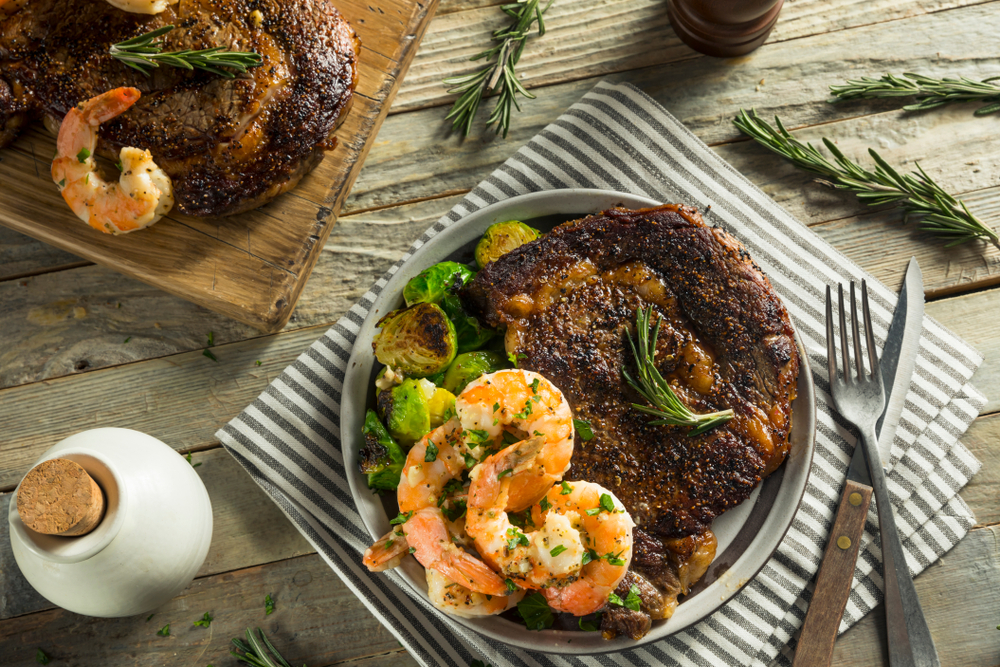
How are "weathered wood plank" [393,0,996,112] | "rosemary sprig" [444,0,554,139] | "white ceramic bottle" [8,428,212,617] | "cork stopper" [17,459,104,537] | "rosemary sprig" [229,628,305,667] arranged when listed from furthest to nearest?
1. "weathered wood plank" [393,0,996,112]
2. "rosemary sprig" [444,0,554,139]
3. "rosemary sprig" [229,628,305,667]
4. "white ceramic bottle" [8,428,212,617]
5. "cork stopper" [17,459,104,537]

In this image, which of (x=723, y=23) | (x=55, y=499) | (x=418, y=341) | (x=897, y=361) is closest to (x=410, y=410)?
(x=418, y=341)

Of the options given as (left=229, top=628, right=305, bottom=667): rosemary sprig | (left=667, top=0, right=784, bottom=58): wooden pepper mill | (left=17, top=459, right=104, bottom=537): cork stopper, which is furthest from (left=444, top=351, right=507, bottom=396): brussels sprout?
(left=667, top=0, right=784, bottom=58): wooden pepper mill

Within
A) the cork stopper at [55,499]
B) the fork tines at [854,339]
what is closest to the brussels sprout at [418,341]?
the cork stopper at [55,499]

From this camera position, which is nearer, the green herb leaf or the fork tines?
the green herb leaf

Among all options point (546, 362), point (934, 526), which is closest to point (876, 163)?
point (934, 526)

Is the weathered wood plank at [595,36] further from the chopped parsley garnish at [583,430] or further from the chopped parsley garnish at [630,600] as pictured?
the chopped parsley garnish at [630,600]

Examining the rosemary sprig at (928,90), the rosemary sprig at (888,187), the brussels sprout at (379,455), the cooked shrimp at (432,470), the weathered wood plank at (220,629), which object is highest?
the rosemary sprig at (928,90)

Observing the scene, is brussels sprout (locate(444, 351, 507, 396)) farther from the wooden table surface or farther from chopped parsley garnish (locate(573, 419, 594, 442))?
the wooden table surface
